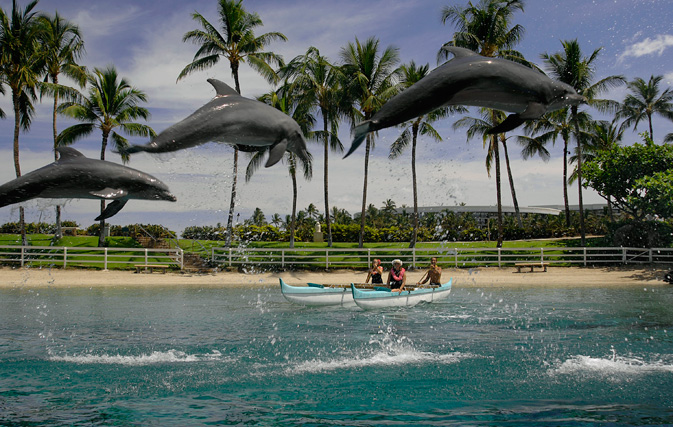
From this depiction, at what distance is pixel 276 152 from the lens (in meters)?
5.63

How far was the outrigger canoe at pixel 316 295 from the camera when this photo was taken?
53.9ft

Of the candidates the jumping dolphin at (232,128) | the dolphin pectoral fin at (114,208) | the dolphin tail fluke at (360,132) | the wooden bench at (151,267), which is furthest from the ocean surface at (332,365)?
the wooden bench at (151,267)

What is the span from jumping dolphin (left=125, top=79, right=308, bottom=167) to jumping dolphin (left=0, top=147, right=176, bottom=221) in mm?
1152

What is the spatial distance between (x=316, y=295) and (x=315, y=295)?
3 centimetres

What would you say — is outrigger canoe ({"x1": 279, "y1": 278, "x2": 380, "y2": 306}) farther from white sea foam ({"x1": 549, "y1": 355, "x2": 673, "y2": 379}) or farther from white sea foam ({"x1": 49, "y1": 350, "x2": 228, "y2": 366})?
white sea foam ({"x1": 549, "y1": 355, "x2": 673, "y2": 379})

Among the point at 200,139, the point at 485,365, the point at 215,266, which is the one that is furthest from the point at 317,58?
the point at 200,139

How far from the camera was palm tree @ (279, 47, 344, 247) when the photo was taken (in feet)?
98.3

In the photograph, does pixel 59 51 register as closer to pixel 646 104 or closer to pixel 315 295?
pixel 315 295

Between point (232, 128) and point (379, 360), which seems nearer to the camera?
point (232, 128)

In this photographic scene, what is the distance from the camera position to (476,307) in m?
16.9

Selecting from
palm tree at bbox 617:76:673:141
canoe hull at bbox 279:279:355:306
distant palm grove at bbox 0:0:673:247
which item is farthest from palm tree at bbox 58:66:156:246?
palm tree at bbox 617:76:673:141

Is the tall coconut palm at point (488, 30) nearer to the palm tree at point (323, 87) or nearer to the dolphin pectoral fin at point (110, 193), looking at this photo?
the palm tree at point (323, 87)

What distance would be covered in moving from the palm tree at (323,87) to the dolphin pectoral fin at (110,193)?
2429 centimetres

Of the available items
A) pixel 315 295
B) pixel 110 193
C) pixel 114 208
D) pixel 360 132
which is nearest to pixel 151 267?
pixel 315 295
